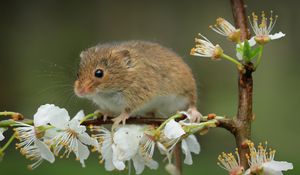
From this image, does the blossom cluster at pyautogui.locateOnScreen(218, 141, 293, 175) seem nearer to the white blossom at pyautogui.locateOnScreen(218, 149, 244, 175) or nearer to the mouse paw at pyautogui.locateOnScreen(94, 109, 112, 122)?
the white blossom at pyautogui.locateOnScreen(218, 149, 244, 175)

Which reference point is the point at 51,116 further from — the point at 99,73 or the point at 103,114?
the point at 99,73

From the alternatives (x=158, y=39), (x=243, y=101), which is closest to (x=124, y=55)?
(x=243, y=101)

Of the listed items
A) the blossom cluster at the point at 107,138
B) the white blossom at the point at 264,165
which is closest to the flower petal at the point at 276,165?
the white blossom at the point at 264,165

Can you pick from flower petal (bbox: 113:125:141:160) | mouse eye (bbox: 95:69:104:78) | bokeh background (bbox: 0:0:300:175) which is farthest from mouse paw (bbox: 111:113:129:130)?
bokeh background (bbox: 0:0:300:175)

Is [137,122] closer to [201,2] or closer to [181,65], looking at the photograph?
[181,65]

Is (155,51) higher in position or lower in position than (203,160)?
higher

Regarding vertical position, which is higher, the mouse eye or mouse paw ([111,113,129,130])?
the mouse eye

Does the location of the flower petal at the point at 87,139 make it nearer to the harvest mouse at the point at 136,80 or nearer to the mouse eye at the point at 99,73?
the harvest mouse at the point at 136,80

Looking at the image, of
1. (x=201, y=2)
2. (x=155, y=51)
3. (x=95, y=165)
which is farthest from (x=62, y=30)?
(x=155, y=51)
